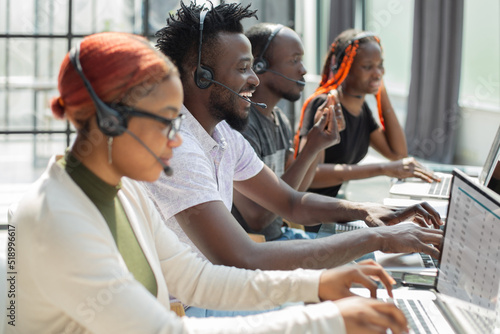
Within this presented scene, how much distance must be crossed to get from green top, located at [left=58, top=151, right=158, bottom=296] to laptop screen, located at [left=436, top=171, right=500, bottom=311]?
0.54m

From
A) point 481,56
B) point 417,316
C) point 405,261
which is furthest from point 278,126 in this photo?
point 481,56

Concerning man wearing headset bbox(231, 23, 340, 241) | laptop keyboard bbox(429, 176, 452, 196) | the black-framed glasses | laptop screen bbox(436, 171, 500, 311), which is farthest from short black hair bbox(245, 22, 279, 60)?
the black-framed glasses

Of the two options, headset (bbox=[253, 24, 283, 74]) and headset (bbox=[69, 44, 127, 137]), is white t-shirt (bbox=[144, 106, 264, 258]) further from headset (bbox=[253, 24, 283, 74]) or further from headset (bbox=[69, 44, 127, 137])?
headset (bbox=[253, 24, 283, 74])

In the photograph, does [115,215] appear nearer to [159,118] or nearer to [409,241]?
[159,118]

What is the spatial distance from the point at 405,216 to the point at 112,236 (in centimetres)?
91

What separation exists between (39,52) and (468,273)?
283 cm

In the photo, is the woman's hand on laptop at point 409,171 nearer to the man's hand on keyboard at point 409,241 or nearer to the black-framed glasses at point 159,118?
the man's hand on keyboard at point 409,241

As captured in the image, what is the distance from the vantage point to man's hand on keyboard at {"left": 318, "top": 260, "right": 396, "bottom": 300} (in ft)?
3.50

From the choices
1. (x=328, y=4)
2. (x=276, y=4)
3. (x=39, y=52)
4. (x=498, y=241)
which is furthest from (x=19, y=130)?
(x=328, y=4)

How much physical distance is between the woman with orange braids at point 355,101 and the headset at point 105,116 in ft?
5.68

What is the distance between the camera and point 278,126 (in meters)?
2.47

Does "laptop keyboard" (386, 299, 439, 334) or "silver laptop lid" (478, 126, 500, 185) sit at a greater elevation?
"silver laptop lid" (478, 126, 500, 185)

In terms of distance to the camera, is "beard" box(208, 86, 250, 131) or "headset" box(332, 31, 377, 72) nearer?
"beard" box(208, 86, 250, 131)

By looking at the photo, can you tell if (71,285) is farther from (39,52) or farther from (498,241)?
(39,52)
